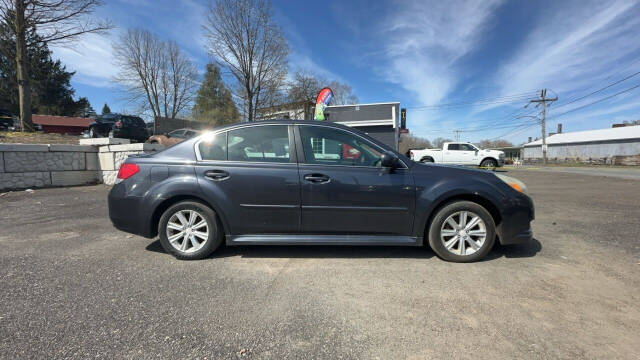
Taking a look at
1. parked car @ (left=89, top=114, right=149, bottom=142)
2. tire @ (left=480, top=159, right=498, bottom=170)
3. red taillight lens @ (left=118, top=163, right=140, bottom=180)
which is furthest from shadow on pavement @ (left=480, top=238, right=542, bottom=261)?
parked car @ (left=89, top=114, right=149, bottom=142)

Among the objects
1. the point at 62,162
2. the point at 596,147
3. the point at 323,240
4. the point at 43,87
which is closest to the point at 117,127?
the point at 62,162

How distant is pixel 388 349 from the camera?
170cm

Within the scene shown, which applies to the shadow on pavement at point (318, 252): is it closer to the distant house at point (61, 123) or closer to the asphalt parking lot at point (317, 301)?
the asphalt parking lot at point (317, 301)

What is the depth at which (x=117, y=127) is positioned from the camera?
43.8 feet

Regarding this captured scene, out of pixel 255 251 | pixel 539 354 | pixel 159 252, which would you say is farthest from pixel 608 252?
pixel 159 252

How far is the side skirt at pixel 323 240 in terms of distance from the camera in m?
3.00

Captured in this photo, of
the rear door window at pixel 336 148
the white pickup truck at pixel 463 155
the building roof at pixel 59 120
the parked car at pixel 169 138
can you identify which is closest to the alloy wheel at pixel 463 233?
the rear door window at pixel 336 148

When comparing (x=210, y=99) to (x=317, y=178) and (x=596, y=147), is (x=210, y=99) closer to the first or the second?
(x=317, y=178)

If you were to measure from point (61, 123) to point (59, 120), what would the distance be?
0.45 m

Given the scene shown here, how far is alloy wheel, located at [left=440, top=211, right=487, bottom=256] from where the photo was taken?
3.00 m

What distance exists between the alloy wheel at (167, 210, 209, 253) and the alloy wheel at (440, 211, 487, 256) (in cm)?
282

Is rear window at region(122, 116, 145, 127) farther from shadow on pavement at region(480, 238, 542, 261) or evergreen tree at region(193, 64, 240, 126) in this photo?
shadow on pavement at region(480, 238, 542, 261)

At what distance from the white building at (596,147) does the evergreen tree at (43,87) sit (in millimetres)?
68617

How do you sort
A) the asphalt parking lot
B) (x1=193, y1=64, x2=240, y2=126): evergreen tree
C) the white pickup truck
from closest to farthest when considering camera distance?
the asphalt parking lot < the white pickup truck < (x1=193, y1=64, x2=240, y2=126): evergreen tree
